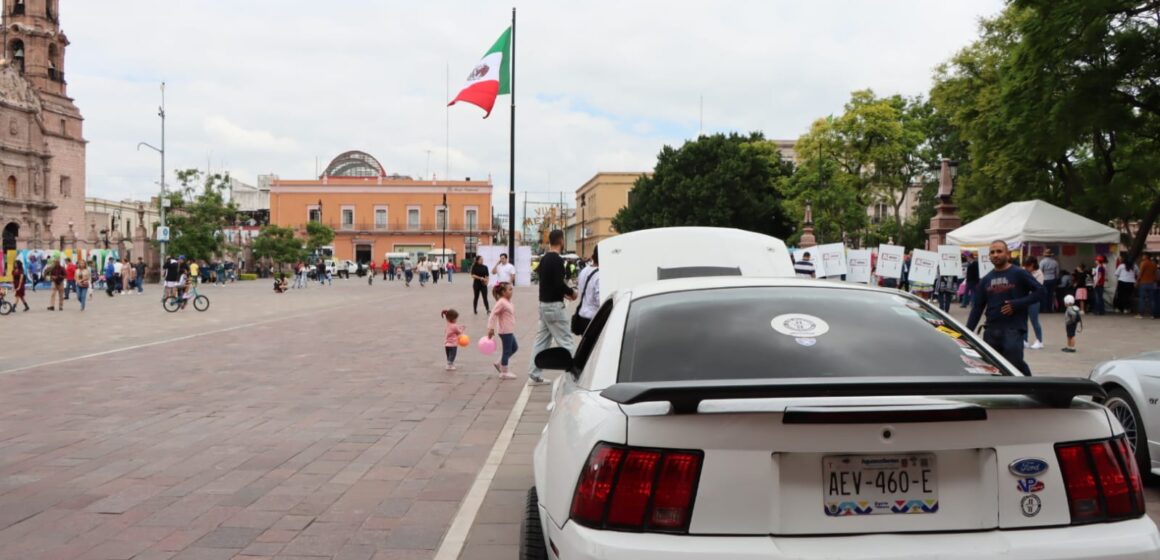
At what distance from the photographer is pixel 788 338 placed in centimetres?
330

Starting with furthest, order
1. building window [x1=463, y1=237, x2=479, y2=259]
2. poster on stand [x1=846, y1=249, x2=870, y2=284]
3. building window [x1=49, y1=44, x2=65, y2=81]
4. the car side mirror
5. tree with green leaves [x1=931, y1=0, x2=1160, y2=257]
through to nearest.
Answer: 1. building window [x1=463, y1=237, x2=479, y2=259]
2. building window [x1=49, y1=44, x2=65, y2=81]
3. tree with green leaves [x1=931, y1=0, x2=1160, y2=257]
4. poster on stand [x1=846, y1=249, x2=870, y2=284]
5. the car side mirror

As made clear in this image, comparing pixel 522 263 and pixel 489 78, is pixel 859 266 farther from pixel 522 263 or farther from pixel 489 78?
pixel 522 263

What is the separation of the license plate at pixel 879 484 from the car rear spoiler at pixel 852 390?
7.4 inches

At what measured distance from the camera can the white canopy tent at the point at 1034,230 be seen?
82.7ft

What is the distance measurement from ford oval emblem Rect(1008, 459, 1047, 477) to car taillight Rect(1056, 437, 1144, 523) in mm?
62

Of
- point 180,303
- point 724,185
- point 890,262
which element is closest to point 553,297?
point 890,262

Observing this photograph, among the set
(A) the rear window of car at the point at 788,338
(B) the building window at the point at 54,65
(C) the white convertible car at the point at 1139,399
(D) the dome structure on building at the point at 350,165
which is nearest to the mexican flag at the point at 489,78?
(C) the white convertible car at the point at 1139,399

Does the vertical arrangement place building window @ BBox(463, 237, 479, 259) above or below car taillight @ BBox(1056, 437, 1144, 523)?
above

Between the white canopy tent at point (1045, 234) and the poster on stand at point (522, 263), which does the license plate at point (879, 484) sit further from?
the poster on stand at point (522, 263)

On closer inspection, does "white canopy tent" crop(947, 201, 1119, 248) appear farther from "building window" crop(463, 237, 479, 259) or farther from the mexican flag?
"building window" crop(463, 237, 479, 259)

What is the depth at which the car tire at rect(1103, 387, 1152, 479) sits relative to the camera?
5.73 metres

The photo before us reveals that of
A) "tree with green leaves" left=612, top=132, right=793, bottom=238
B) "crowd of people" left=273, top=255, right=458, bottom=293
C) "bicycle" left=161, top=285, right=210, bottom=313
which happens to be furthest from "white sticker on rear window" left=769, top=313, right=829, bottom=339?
"tree with green leaves" left=612, top=132, right=793, bottom=238

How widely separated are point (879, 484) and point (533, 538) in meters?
1.34

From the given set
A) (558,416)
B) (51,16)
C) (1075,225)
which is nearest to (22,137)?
(51,16)
